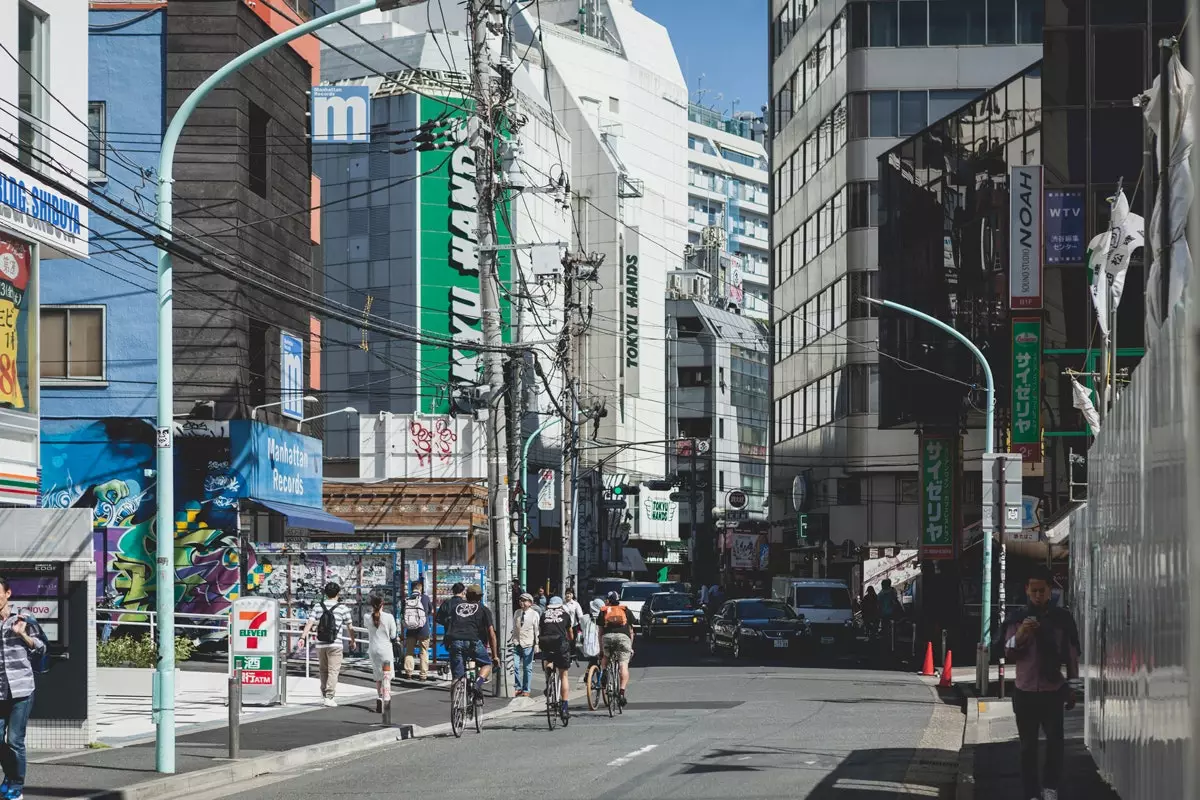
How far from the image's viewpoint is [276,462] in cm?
3550

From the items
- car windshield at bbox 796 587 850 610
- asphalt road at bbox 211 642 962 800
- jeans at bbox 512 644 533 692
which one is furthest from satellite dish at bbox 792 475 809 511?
jeans at bbox 512 644 533 692

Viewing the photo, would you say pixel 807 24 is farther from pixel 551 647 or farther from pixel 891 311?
pixel 551 647

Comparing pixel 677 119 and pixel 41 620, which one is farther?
pixel 677 119

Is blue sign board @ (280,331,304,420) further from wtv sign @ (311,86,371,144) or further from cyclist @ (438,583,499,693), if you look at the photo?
cyclist @ (438,583,499,693)

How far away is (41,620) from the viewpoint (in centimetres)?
1816

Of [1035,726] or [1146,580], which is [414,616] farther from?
[1146,580]

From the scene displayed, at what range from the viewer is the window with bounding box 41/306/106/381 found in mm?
32812

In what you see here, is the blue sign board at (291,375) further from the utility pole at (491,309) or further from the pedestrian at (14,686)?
the pedestrian at (14,686)

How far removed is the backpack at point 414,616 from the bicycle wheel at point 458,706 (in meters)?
9.91

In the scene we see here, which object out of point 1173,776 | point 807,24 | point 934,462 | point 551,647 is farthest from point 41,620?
point 807,24

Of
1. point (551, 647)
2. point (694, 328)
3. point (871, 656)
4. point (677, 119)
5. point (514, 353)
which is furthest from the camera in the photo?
point (677, 119)

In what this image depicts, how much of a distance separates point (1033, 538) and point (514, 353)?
522 inches

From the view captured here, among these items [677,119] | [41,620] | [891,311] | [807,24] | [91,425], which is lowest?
[41,620]

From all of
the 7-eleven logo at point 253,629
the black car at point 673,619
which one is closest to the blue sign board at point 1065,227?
the black car at point 673,619
